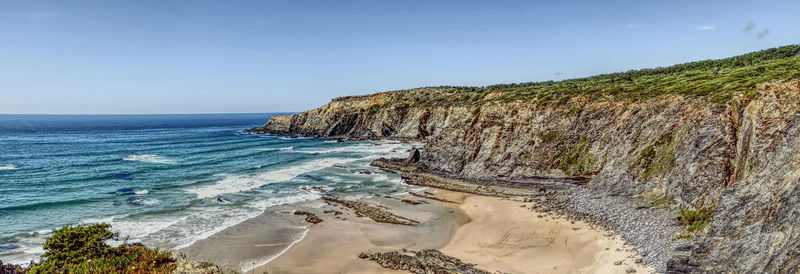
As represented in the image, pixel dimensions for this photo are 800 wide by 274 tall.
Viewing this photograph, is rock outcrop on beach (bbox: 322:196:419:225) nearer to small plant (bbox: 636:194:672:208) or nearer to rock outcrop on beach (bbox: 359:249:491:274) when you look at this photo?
rock outcrop on beach (bbox: 359:249:491:274)

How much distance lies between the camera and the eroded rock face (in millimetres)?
18328

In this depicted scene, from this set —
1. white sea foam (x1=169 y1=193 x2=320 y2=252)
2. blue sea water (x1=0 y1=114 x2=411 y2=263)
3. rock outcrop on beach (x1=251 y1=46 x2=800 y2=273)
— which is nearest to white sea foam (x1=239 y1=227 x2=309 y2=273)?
white sea foam (x1=169 y1=193 x2=320 y2=252)

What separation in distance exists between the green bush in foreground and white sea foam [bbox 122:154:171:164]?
171 feet

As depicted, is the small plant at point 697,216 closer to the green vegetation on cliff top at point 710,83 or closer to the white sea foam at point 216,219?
the green vegetation on cliff top at point 710,83

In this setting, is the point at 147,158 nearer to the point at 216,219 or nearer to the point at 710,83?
the point at 216,219

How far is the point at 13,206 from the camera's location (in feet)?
119

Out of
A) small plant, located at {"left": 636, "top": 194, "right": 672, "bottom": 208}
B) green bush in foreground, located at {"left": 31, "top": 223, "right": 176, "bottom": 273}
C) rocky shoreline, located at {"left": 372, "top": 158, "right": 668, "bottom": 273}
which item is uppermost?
green bush in foreground, located at {"left": 31, "top": 223, "right": 176, "bottom": 273}

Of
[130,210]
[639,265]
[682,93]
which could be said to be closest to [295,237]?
[130,210]

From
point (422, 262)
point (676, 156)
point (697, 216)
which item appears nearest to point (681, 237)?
point (697, 216)

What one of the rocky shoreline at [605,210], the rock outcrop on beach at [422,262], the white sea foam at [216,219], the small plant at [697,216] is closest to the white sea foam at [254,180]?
the white sea foam at [216,219]

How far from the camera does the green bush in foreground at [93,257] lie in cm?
1429

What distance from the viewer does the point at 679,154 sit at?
30688 millimetres

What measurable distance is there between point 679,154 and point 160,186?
5320 cm

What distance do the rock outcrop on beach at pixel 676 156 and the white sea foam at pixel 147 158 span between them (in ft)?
124
